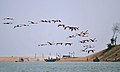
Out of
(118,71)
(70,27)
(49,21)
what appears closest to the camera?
Result: (49,21)

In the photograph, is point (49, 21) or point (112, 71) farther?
point (112, 71)

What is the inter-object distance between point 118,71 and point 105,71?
4604 millimetres

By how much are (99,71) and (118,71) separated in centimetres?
641

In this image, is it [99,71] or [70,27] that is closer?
[70,27]

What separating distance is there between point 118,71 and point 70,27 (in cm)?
2971

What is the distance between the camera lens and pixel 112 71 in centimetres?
13162

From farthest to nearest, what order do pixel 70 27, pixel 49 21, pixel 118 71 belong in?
1. pixel 118 71
2. pixel 70 27
3. pixel 49 21

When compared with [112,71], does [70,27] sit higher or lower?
higher

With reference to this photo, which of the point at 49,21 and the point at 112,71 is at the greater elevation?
the point at 49,21

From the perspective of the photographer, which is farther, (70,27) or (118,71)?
(118,71)

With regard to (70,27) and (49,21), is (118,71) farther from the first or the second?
(49,21)

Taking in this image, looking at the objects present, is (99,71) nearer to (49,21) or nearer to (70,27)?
(70,27)

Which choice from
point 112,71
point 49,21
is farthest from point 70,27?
point 112,71

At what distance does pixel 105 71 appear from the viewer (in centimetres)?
13375
